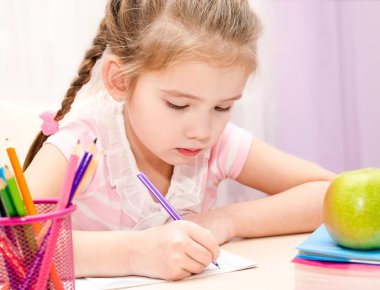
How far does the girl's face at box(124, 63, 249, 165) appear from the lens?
2.85 ft

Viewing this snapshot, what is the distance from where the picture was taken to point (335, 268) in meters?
0.67

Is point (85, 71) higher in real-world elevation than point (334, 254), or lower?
higher

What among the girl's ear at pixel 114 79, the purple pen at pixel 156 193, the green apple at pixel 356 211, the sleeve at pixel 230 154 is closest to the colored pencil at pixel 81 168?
the purple pen at pixel 156 193

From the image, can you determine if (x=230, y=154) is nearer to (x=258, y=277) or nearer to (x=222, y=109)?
(x=222, y=109)

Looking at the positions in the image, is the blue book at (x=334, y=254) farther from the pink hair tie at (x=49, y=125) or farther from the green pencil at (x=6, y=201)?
the pink hair tie at (x=49, y=125)

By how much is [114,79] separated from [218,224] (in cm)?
28

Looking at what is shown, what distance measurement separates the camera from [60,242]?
0.59m

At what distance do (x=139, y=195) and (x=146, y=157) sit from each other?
75 millimetres

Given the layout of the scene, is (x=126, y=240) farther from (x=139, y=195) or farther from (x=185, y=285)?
(x=139, y=195)

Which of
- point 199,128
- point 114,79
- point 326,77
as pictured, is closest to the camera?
point 199,128

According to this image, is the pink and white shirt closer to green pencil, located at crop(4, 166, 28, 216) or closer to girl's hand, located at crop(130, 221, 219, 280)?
girl's hand, located at crop(130, 221, 219, 280)

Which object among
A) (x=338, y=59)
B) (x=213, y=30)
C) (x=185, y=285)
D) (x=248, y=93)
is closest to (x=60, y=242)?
(x=185, y=285)

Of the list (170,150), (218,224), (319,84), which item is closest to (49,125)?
(170,150)

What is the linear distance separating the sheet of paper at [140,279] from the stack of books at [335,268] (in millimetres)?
103
